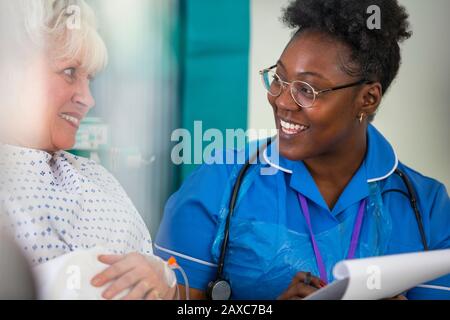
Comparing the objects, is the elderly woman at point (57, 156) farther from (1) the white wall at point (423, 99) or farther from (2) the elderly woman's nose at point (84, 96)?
(1) the white wall at point (423, 99)

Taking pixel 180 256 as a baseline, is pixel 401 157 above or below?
above

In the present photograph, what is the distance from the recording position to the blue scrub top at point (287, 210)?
1.37 meters

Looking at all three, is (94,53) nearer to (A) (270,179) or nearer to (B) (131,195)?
(B) (131,195)

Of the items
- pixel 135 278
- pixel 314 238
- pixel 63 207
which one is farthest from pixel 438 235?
pixel 63 207

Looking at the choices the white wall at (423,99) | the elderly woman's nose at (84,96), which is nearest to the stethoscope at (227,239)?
the white wall at (423,99)

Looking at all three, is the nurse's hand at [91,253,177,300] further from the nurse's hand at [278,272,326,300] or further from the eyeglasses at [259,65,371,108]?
the eyeglasses at [259,65,371,108]

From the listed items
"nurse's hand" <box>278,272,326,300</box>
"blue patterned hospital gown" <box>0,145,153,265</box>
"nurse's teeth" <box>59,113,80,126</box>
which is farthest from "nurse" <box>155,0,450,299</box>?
"nurse's teeth" <box>59,113,80,126</box>

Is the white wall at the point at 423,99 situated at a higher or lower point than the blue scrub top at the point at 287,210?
higher

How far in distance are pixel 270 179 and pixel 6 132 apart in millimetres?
593

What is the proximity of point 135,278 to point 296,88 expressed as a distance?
53cm

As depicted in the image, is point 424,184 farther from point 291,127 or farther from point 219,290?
point 219,290

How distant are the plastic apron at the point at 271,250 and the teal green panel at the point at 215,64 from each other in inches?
5.9

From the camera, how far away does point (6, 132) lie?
45.7 inches
